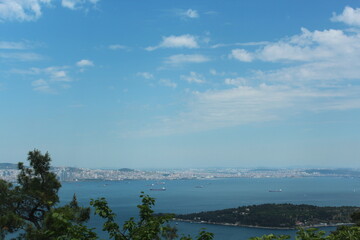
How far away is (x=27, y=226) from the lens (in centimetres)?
529

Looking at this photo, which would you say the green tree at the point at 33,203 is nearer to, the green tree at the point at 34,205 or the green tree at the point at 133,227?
the green tree at the point at 34,205

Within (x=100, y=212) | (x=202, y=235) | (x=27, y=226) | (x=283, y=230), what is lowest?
(x=283, y=230)

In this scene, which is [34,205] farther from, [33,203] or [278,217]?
[278,217]

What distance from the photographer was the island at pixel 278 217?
46.2 meters

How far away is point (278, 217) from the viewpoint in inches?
1885

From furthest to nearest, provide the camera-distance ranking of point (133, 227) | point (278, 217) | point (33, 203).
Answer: point (278, 217), point (33, 203), point (133, 227)

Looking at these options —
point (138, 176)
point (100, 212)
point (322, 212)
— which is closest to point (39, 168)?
point (100, 212)

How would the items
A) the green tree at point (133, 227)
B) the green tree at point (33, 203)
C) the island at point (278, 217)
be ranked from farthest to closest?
the island at point (278, 217)
the green tree at point (33, 203)
the green tree at point (133, 227)

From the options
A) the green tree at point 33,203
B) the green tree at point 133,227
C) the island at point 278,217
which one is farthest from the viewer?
the island at point 278,217

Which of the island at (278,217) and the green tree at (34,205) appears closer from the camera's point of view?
the green tree at (34,205)

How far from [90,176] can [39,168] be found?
476 feet

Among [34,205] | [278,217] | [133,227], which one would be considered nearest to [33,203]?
[34,205]

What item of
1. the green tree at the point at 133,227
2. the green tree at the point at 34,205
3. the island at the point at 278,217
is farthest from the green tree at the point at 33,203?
the island at the point at 278,217

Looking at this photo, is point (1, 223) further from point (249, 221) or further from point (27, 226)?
point (249, 221)
